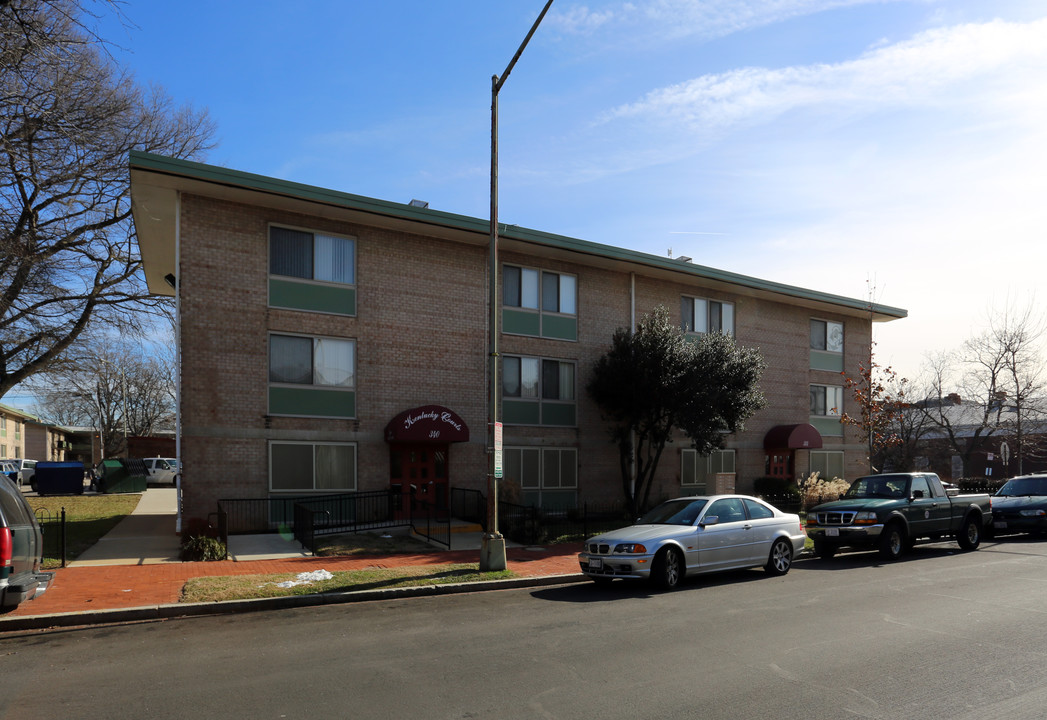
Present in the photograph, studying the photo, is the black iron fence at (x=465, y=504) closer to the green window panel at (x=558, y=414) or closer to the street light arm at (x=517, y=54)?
the green window panel at (x=558, y=414)

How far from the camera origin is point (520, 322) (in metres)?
23.3

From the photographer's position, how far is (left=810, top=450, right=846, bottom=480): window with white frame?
31.5 meters

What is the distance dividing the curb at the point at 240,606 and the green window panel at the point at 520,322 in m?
10.9

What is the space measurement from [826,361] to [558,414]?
47.0 feet

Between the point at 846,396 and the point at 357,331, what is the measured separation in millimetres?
22510

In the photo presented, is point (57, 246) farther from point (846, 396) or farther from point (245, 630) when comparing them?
point (846, 396)

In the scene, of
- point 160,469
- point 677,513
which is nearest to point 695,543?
point 677,513

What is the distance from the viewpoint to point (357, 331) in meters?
20.2

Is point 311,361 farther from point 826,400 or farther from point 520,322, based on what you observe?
point 826,400

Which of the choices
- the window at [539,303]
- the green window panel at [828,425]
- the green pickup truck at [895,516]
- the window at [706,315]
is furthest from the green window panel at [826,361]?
the green pickup truck at [895,516]

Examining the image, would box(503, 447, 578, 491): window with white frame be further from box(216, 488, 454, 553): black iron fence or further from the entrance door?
box(216, 488, 454, 553): black iron fence

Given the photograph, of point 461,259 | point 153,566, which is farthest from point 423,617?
point 461,259

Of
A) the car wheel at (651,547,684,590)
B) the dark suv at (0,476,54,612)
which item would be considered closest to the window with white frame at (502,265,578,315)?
the car wheel at (651,547,684,590)

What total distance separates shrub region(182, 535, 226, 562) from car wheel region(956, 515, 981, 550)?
625 inches
